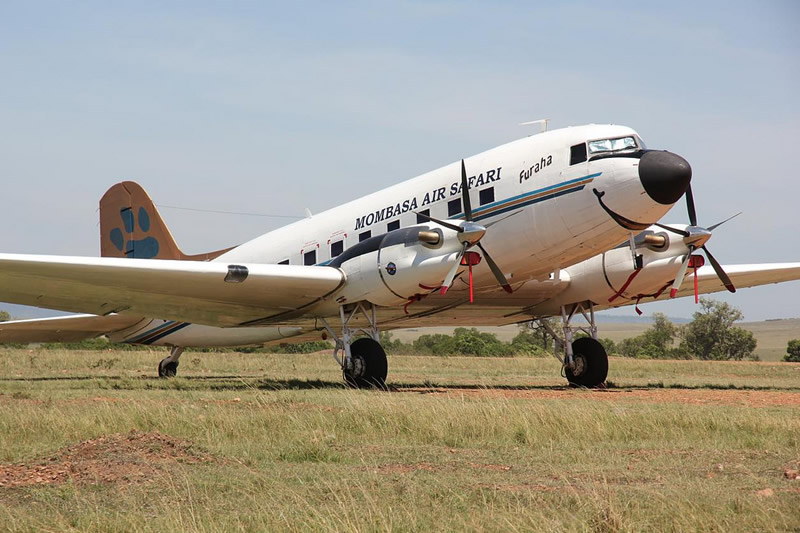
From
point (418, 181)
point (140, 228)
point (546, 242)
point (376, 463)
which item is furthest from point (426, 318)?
point (376, 463)

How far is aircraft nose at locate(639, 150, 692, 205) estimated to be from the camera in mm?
15566

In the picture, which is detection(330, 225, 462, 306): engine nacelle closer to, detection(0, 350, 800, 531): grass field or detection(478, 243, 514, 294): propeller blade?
detection(478, 243, 514, 294): propeller blade

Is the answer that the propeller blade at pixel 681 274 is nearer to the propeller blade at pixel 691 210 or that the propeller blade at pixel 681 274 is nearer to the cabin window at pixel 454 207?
the propeller blade at pixel 691 210

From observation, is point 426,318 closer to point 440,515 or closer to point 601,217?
point 601,217

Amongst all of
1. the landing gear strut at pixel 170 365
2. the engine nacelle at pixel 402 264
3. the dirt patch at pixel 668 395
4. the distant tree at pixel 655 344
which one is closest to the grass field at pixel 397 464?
the dirt patch at pixel 668 395

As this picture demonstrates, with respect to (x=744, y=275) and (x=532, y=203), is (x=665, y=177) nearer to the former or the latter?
(x=532, y=203)

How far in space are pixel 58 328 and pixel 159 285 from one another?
7.01m

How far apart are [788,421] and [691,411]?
5.05 ft

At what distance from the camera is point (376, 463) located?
8.70 metres

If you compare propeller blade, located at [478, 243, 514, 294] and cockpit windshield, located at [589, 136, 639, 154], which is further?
propeller blade, located at [478, 243, 514, 294]

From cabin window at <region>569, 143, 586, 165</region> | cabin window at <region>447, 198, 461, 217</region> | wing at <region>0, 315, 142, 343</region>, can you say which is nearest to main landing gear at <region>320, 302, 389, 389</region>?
cabin window at <region>447, 198, 461, 217</region>

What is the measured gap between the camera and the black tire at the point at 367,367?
17.3 meters

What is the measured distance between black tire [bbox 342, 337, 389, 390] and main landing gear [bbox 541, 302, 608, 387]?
4.79 metres

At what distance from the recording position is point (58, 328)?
75.6 feet
